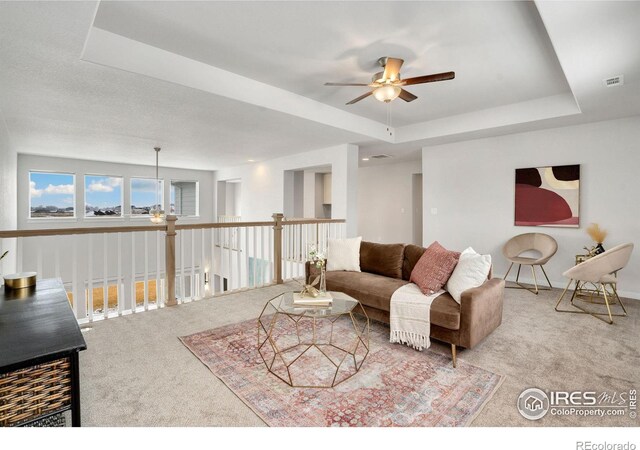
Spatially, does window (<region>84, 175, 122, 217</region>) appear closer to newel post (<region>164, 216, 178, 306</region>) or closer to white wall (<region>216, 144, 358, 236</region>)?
white wall (<region>216, 144, 358, 236</region>)

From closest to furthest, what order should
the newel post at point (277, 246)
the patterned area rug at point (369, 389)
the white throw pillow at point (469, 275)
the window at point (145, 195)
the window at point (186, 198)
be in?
1. the patterned area rug at point (369, 389)
2. the white throw pillow at point (469, 275)
3. the newel post at point (277, 246)
4. the window at point (145, 195)
5. the window at point (186, 198)

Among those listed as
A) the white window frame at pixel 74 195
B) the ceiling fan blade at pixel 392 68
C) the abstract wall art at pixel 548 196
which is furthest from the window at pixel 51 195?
the abstract wall art at pixel 548 196

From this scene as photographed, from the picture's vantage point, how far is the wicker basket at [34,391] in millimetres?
1071

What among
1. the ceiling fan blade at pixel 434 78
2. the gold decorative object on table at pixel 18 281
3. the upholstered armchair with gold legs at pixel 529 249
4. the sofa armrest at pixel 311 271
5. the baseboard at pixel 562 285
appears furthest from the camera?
the upholstered armchair with gold legs at pixel 529 249

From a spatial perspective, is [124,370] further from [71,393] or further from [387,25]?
[387,25]

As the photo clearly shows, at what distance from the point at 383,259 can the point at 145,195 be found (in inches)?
321

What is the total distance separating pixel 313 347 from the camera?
2.69 m

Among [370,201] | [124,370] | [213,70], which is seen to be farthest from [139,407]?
[370,201]

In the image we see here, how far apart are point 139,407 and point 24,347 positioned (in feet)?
3.20

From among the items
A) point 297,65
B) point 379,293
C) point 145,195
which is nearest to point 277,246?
point 379,293

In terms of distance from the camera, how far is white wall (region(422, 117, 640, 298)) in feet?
14.2

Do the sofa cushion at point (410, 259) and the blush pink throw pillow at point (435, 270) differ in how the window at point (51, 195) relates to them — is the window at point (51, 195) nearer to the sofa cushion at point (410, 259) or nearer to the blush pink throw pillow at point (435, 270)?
the sofa cushion at point (410, 259)

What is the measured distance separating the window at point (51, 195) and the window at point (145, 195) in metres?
1.38
